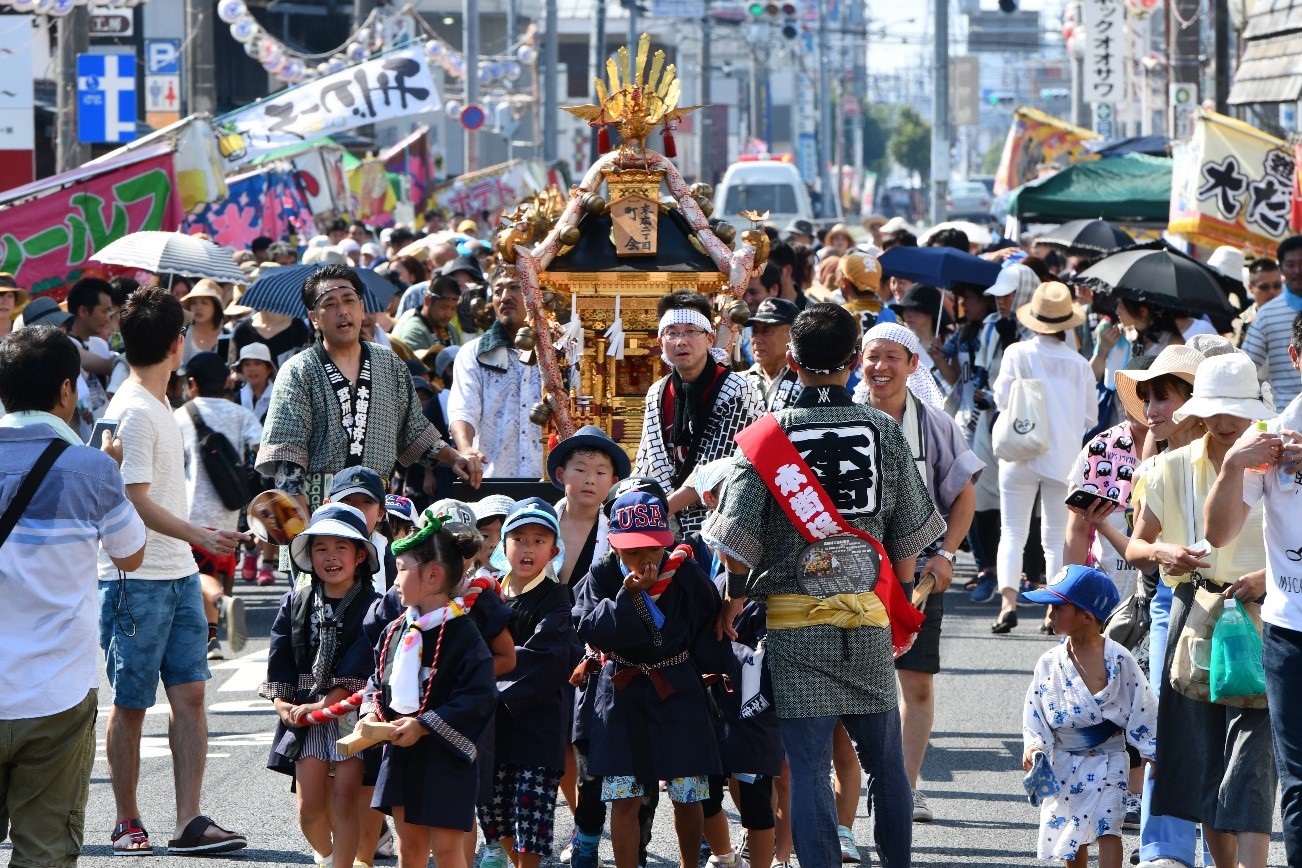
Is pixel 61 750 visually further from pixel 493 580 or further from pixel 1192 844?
pixel 1192 844

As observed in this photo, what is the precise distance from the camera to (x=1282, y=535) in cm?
553

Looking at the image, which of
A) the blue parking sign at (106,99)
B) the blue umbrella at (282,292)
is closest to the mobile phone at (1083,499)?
the blue umbrella at (282,292)

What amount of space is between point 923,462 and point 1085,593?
958 millimetres

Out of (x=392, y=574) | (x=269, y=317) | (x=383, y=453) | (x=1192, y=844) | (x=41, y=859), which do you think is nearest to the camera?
(x=41, y=859)

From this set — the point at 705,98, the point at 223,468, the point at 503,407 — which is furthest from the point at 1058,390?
the point at 705,98

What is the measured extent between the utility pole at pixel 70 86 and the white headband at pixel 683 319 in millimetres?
13590

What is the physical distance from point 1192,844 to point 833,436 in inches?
77.7

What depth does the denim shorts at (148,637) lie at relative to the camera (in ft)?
22.9

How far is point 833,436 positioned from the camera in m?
5.68

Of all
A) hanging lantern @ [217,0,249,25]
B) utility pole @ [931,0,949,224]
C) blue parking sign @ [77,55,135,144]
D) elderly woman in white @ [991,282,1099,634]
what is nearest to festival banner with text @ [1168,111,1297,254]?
elderly woman in white @ [991,282,1099,634]

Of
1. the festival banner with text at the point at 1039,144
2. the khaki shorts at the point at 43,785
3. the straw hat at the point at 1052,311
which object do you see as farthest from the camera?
the festival banner with text at the point at 1039,144

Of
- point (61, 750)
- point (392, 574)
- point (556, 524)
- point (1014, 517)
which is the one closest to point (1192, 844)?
point (556, 524)

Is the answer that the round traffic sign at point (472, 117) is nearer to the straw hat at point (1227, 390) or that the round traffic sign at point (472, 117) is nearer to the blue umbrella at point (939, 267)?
the blue umbrella at point (939, 267)

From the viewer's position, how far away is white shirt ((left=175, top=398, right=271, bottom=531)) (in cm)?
891
